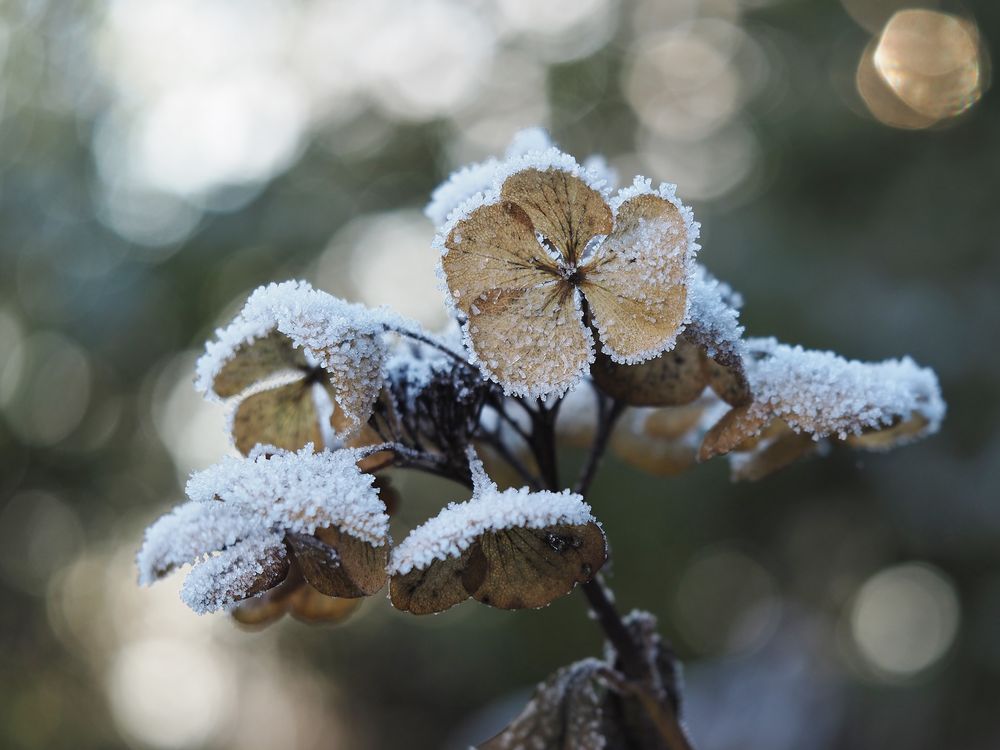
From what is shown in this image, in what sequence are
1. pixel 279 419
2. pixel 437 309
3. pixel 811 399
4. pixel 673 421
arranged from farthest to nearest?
pixel 437 309 < pixel 673 421 < pixel 279 419 < pixel 811 399

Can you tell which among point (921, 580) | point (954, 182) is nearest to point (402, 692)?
point (921, 580)

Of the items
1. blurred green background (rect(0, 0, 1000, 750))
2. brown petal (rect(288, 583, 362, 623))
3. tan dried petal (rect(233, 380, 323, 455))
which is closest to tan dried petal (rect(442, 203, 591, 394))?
tan dried petal (rect(233, 380, 323, 455))

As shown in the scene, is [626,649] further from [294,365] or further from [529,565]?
[294,365]

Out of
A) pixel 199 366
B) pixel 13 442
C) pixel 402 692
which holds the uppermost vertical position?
pixel 13 442

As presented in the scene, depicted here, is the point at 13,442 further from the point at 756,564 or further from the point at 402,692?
the point at 756,564

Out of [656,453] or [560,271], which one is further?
[656,453]

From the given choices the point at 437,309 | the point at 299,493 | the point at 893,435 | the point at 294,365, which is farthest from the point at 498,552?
the point at 437,309

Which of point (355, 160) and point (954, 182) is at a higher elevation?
point (355, 160)
